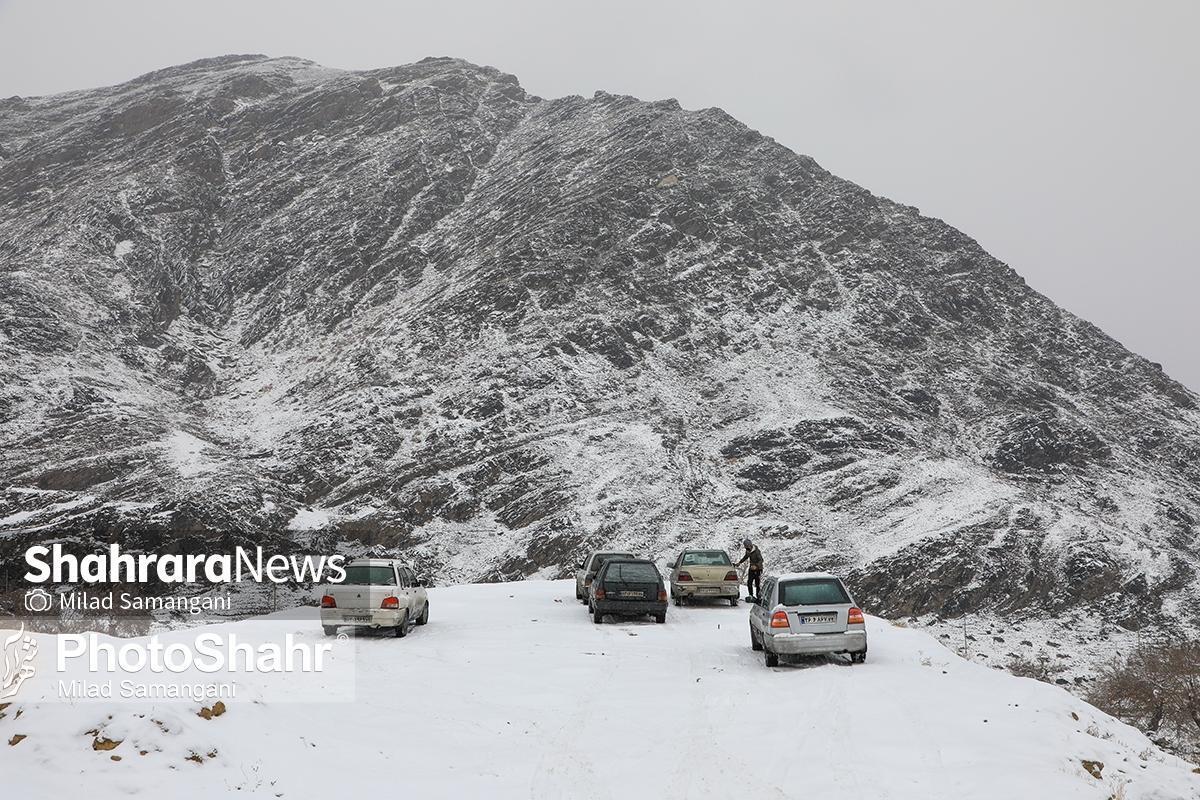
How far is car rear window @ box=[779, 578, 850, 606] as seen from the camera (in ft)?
50.3

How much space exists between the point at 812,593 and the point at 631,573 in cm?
659

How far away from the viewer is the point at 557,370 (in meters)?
67.2

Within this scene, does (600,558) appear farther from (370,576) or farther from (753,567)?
(370,576)

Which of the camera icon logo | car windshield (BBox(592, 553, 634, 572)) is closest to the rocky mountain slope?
the camera icon logo

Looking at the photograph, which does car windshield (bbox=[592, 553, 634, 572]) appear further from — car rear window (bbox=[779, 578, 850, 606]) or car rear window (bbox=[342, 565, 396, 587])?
car rear window (bbox=[779, 578, 850, 606])

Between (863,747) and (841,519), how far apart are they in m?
42.7

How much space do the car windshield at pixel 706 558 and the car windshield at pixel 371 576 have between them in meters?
9.47

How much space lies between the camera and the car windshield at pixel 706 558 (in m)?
25.1

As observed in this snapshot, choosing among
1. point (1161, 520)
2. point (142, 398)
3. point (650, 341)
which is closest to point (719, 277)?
point (650, 341)

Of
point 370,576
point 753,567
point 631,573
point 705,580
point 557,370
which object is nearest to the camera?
point 370,576

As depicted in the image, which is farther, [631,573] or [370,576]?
[631,573]
